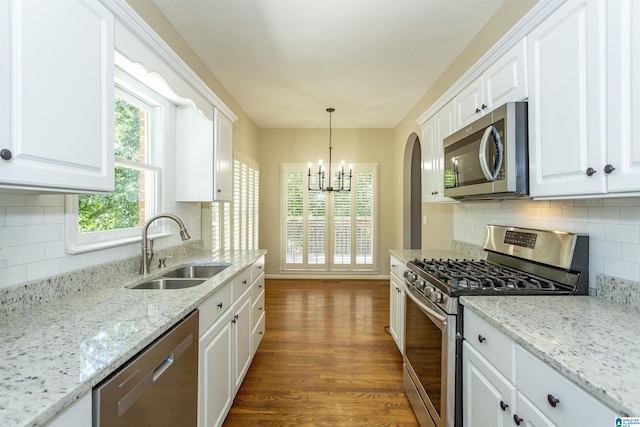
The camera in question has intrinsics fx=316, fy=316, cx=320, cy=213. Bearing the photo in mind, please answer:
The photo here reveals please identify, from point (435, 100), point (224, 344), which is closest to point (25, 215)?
point (224, 344)

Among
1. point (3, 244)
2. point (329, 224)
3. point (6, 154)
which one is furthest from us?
point (329, 224)

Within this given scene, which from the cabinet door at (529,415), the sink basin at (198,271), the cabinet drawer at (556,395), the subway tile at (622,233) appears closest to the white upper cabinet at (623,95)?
the subway tile at (622,233)

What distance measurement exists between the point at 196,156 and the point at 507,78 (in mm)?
2359

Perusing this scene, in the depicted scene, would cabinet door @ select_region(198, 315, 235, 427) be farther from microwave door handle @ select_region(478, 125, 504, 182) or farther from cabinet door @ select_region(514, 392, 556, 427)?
microwave door handle @ select_region(478, 125, 504, 182)

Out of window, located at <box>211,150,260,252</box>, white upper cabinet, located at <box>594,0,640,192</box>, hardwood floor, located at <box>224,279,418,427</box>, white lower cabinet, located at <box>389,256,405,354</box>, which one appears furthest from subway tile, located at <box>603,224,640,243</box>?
window, located at <box>211,150,260,252</box>

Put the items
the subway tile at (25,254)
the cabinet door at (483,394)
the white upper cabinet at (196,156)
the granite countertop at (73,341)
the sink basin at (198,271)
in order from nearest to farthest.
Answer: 1. the granite countertop at (73,341)
2. the cabinet door at (483,394)
3. the subway tile at (25,254)
4. the sink basin at (198,271)
5. the white upper cabinet at (196,156)

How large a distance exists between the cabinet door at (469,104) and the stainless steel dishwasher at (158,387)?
81.2 inches

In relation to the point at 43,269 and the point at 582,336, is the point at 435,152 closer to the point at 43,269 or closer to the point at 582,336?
the point at 582,336

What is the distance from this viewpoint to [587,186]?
4.05ft

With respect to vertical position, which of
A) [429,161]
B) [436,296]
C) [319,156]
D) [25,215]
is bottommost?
[436,296]

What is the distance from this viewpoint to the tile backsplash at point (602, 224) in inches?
54.0

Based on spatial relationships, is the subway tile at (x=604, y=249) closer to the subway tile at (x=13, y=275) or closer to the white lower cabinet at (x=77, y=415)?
the white lower cabinet at (x=77, y=415)

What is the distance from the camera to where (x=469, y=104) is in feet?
7.22

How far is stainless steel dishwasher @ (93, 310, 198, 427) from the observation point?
883mm
